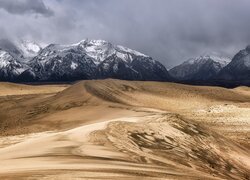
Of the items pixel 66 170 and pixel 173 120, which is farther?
pixel 173 120

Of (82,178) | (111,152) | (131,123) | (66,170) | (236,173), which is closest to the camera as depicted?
(82,178)

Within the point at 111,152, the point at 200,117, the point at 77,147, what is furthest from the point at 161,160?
the point at 200,117

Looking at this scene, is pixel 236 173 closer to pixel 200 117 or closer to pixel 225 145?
pixel 225 145

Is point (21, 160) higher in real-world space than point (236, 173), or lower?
higher

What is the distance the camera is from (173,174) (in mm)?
18406

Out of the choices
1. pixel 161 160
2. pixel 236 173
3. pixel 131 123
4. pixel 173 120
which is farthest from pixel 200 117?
pixel 161 160

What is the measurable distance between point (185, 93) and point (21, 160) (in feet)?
236

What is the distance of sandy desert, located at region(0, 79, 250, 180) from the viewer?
58.9 feet

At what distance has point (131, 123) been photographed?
33656mm

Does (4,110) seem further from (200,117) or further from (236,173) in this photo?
(236,173)

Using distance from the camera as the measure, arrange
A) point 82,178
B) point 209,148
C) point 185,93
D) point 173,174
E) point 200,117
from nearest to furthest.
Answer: point 82,178
point 173,174
point 209,148
point 200,117
point 185,93

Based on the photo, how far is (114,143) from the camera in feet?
85.3

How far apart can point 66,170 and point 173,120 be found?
20.6 metres

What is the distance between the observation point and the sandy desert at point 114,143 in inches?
706
